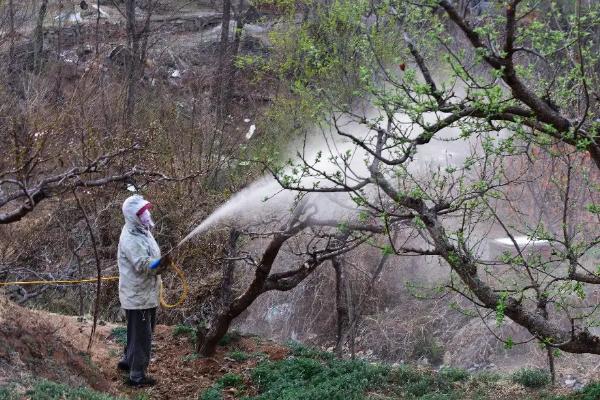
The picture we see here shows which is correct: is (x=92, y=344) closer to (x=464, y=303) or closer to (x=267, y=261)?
(x=267, y=261)

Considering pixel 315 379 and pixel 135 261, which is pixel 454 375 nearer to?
pixel 315 379

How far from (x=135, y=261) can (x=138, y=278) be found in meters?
0.22

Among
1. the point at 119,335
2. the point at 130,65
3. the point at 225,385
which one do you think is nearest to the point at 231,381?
the point at 225,385

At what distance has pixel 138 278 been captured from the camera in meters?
8.23

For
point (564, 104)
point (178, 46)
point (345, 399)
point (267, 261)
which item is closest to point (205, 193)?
point (267, 261)

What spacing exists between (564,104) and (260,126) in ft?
39.4

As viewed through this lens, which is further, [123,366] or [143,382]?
[123,366]

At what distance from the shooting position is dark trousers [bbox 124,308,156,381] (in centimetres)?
827

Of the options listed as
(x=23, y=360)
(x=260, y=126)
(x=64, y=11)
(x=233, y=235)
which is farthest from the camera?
(x=64, y=11)

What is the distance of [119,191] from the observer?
1417cm

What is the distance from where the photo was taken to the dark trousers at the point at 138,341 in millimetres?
8266

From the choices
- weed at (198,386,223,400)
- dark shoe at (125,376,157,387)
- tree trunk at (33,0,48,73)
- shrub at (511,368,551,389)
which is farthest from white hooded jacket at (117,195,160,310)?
tree trunk at (33,0,48,73)

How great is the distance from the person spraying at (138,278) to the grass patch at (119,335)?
4.34ft

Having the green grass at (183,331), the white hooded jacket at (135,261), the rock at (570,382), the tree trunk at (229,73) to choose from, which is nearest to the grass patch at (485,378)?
the rock at (570,382)
